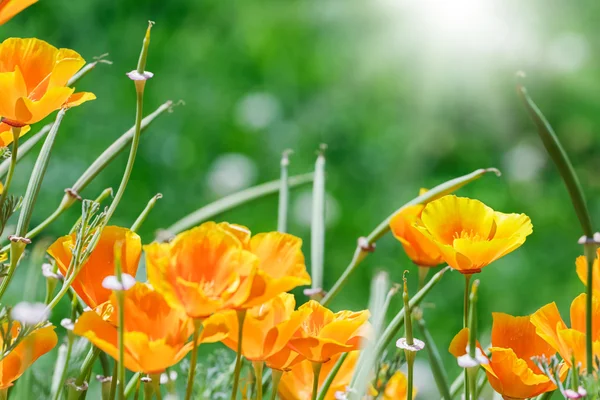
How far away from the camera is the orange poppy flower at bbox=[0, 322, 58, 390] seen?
0.41m

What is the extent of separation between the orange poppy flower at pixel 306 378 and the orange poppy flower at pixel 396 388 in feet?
0.08

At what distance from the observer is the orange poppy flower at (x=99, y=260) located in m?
0.41

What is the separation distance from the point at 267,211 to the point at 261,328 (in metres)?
1.24

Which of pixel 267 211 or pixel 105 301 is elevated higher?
pixel 267 211

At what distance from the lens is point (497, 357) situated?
437 millimetres

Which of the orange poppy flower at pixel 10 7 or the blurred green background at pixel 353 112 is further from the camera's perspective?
the blurred green background at pixel 353 112

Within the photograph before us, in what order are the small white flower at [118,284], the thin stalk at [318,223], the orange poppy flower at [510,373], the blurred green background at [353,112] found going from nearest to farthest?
the small white flower at [118,284], the orange poppy flower at [510,373], the thin stalk at [318,223], the blurred green background at [353,112]

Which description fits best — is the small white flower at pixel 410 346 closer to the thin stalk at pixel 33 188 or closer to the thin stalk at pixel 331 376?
the thin stalk at pixel 331 376

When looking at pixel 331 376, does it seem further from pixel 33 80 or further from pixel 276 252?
pixel 33 80

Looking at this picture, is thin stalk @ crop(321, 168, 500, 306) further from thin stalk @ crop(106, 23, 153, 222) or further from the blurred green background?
the blurred green background

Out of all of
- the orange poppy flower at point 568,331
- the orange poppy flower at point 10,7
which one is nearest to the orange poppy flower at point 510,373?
the orange poppy flower at point 568,331

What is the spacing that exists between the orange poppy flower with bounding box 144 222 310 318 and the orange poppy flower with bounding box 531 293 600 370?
0.40ft

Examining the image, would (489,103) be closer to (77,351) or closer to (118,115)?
(118,115)

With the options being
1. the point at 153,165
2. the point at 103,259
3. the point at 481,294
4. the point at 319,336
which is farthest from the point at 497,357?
the point at 153,165
